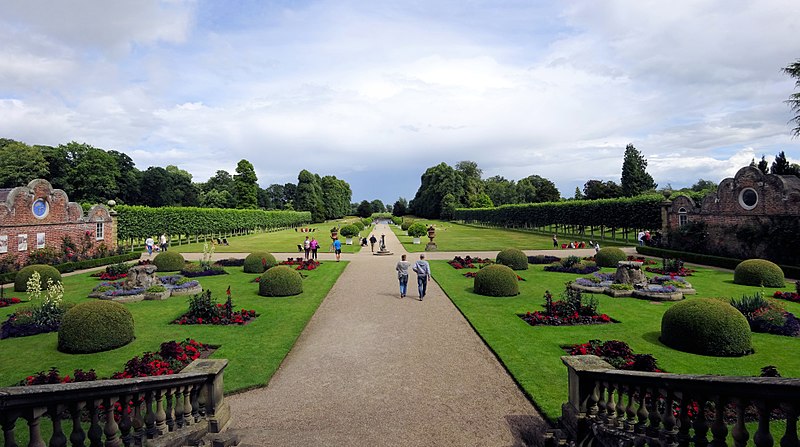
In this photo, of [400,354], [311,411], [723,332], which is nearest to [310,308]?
[400,354]

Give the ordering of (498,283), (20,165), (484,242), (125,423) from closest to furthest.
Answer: (125,423), (498,283), (484,242), (20,165)

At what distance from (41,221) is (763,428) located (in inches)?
1426

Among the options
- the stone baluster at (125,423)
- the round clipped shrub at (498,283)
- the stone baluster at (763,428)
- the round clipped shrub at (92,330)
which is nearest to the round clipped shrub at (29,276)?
the round clipped shrub at (92,330)

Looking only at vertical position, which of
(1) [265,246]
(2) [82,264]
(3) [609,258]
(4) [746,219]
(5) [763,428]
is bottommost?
(2) [82,264]

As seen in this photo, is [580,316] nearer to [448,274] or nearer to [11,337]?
[448,274]

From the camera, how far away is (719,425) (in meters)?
4.00

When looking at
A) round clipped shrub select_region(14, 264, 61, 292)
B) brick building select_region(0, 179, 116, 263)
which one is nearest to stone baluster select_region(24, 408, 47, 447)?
round clipped shrub select_region(14, 264, 61, 292)

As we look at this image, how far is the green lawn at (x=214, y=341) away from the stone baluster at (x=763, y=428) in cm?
811

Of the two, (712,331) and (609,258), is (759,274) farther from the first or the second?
(712,331)

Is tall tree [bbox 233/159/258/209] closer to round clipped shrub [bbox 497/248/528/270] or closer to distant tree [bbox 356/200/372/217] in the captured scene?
round clipped shrub [bbox 497/248/528/270]

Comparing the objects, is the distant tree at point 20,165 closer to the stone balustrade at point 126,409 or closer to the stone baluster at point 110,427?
the stone balustrade at point 126,409

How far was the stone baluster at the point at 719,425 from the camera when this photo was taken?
4.00 meters

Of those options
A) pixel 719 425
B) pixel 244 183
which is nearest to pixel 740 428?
pixel 719 425

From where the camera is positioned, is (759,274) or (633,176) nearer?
(759,274)
